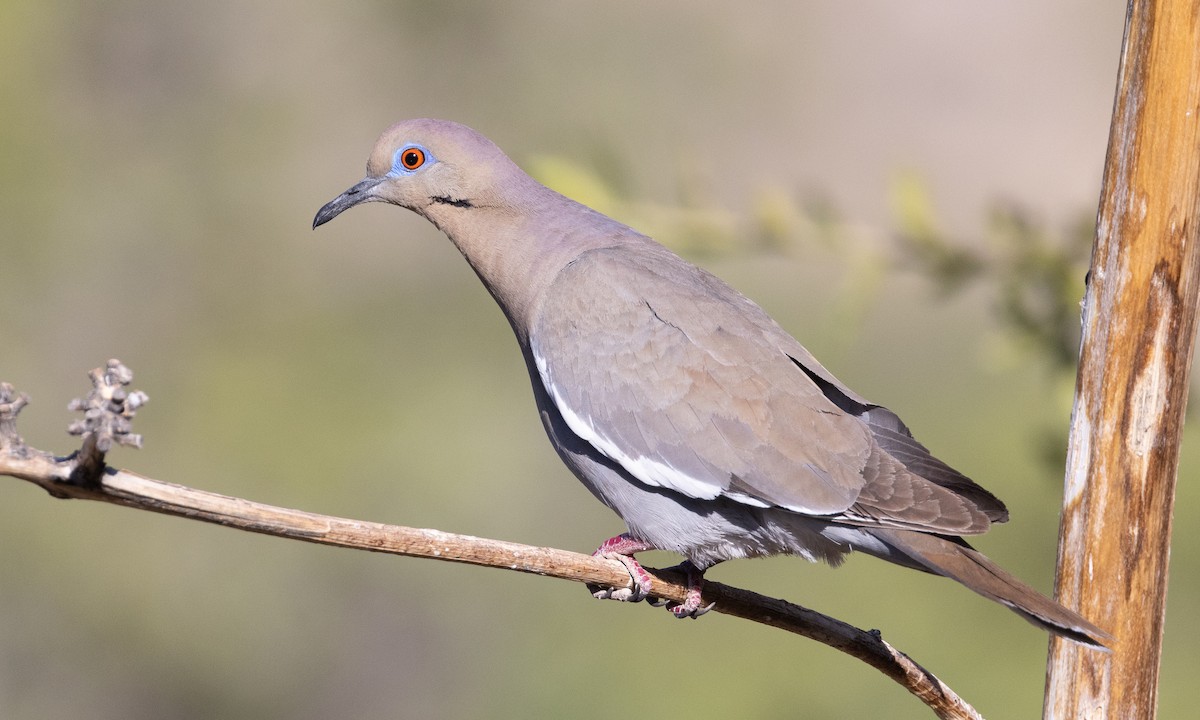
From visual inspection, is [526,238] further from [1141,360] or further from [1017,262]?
[1141,360]

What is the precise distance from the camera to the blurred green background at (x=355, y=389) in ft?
22.0

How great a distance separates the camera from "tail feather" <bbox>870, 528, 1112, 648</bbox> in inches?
79.9

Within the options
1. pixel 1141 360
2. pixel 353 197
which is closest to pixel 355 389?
pixel 353 197

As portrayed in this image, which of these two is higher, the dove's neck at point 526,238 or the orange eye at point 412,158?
the orange eye at point 412,158

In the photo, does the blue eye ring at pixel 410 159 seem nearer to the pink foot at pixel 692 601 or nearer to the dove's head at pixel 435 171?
the dove's head at pixel 435 171

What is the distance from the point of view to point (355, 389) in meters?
8.17

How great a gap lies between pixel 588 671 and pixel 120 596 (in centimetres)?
273

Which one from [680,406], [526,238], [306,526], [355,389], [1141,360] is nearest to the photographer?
[306,526]

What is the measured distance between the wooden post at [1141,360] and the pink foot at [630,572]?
102 cm

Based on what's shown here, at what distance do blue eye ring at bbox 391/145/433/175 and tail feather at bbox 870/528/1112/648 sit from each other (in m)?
1.66

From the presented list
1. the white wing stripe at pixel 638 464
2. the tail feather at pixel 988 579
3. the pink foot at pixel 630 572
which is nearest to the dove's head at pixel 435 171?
the white wing stripe at pixel 638 464

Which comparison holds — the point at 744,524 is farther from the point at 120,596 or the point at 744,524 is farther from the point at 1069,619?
the point at 120,596

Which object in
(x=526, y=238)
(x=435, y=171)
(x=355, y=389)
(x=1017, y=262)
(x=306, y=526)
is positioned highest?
(x=355, y=389)

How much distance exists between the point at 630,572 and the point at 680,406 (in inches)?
17.6
